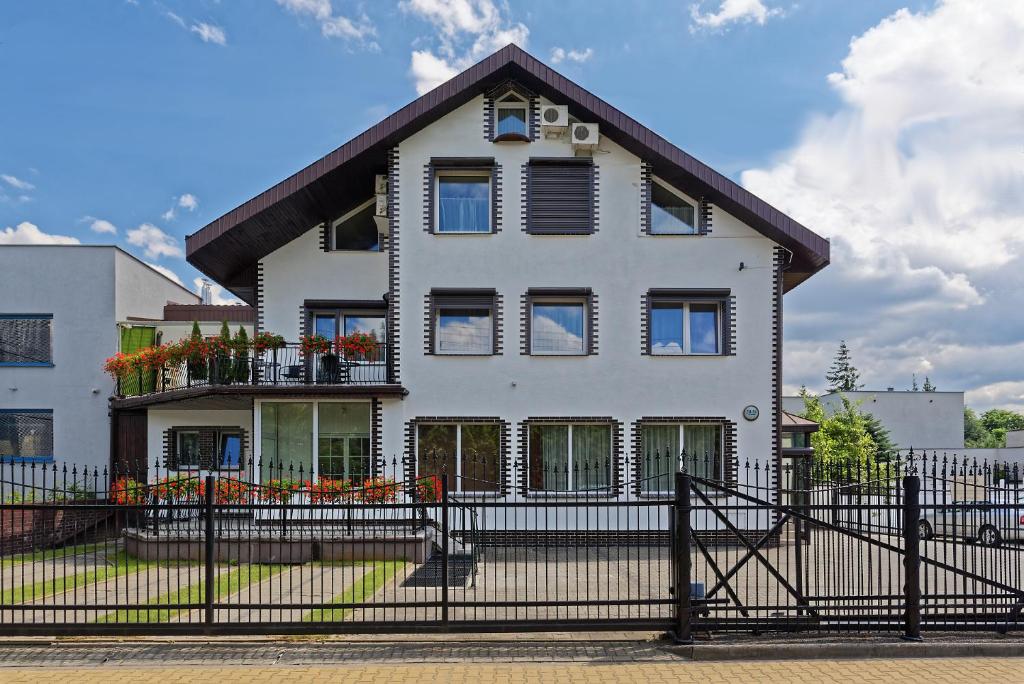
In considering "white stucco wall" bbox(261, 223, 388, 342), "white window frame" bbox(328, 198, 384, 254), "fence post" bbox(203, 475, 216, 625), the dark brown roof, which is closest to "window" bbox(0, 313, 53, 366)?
Answer: the dark brown roof

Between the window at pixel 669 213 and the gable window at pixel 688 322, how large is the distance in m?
1.49

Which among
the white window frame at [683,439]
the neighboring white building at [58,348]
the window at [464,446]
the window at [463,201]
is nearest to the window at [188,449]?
the neighboring white building at [58,348]

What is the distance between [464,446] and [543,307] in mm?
3471

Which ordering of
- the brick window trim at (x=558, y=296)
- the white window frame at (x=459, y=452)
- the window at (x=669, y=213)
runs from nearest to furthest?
the white window frame at (x=459, y=452) < the brick window trim at (x=558, y=296) < the window at (x=669, y=213)

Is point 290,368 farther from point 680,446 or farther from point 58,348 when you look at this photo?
point 58,348

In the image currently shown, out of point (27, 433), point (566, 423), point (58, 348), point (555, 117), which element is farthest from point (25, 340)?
point (555, 117)

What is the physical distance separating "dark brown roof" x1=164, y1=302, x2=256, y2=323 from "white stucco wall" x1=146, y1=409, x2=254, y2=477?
677cm

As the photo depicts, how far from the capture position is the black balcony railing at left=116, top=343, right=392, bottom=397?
607 inches

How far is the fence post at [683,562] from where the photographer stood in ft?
24.9

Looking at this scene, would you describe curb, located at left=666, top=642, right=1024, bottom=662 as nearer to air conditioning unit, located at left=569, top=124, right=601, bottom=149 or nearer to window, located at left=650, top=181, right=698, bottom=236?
window, located at left=650, top=181, right=698, bottom=236

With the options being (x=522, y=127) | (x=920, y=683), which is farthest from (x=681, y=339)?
(x=920, y=683)

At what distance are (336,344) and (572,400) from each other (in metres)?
5.18

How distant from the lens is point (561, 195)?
52.3 feet

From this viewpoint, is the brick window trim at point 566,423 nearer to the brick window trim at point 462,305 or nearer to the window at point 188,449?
the brick window trim at point 462,305
